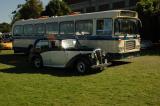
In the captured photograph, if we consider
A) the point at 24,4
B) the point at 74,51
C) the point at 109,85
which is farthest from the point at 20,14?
the point at 109,85

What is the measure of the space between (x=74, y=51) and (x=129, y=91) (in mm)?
5169

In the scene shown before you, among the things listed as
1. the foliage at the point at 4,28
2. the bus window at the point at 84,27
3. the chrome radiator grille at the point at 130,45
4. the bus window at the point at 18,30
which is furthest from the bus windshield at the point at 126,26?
the foliage at the point at 4,28

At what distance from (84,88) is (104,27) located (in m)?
6.19

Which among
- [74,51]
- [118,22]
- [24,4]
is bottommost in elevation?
[74,51]

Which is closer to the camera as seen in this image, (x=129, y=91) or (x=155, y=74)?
(x=129, y=91)

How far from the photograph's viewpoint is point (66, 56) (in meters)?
15.1

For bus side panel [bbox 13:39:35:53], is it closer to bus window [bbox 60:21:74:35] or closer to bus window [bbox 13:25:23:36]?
bus window [bbox 13:25:23:36]

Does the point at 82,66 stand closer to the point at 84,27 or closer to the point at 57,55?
the point at 57,55

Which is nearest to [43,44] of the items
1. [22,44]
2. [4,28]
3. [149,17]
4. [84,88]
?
[84,88]

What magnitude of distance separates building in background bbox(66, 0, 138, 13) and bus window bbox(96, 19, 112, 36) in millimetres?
36510

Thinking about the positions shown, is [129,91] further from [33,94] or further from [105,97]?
[33,94]

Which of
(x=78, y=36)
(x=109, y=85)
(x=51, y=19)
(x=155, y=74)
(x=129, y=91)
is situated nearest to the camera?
(x=129, y=91)

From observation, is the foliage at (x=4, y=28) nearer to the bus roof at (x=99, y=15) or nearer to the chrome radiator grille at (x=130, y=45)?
the bus roof at (x=99, y=15)

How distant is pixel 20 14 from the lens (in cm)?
4519
